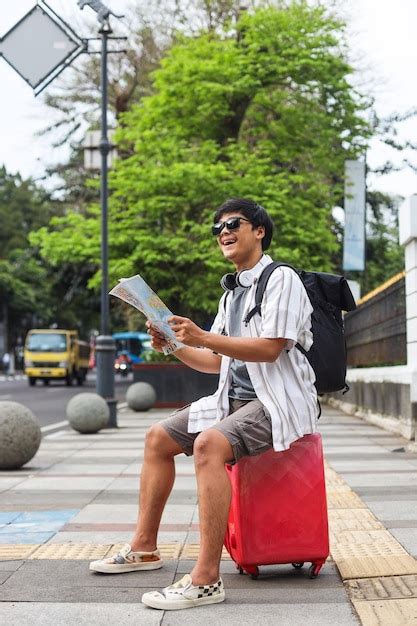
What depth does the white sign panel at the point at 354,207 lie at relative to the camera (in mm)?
24609

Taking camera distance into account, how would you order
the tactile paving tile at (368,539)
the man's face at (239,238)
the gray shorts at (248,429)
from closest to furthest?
the gray shorts at (248,429)
the man's face at (239,238)
the tactile paving tile at (368,539)

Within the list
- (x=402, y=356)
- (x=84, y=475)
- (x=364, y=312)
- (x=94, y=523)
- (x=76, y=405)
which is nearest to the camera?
(x=94, y=523)

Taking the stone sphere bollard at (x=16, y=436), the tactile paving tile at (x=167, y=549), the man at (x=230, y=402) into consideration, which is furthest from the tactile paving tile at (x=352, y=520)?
the stone sphere bollard at (x=16, y=436)

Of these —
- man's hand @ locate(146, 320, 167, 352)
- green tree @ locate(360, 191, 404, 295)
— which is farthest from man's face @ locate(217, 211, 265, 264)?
green tree @ locate(360, 191, 404, 295)

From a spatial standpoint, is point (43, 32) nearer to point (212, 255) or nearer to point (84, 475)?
point (84, 475)

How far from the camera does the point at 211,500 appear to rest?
4.31 metres

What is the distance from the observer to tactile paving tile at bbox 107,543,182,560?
534cm

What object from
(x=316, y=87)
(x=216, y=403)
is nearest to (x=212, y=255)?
(x=316, y=87)

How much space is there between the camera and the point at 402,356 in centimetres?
1347

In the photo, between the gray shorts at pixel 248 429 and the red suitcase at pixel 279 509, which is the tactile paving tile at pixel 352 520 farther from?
the gray shorts at pixel 248 429

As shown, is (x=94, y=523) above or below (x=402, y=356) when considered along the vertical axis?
below

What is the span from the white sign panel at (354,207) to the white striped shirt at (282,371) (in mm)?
20008

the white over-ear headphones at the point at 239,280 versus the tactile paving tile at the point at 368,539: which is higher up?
the white over-ear headphones at the point at 239,280

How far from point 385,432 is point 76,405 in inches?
176
